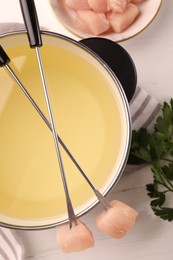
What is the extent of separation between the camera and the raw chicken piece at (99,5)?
0.92 metres

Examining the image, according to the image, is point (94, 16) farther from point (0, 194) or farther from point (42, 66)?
point (0, 194)

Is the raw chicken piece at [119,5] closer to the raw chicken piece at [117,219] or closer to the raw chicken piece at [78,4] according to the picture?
the raw chicken piece at [78,4]

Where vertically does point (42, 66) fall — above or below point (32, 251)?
above

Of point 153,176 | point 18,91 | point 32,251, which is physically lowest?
point 32,251

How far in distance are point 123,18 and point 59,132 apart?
0.23m

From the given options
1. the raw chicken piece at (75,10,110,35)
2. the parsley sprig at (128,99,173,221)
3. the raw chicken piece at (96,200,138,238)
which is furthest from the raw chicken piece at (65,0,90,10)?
the raw chicken piece at (96,200,138,238)

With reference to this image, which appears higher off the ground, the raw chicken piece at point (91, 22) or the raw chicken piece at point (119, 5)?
the raw chicken piece at point (119, 5)

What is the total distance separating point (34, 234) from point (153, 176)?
0.74 feet

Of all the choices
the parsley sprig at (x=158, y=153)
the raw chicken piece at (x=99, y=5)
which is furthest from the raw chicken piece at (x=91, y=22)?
the parsley sprig at (x=158, y=153)

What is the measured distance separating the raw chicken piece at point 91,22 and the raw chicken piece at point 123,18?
11mm

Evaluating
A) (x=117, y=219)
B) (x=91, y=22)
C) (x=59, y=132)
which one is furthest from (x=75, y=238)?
(x=91, y=22)

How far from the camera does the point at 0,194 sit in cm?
87

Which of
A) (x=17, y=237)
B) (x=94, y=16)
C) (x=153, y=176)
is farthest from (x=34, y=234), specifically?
(x=94, y=16)

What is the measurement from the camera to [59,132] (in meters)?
0.87
